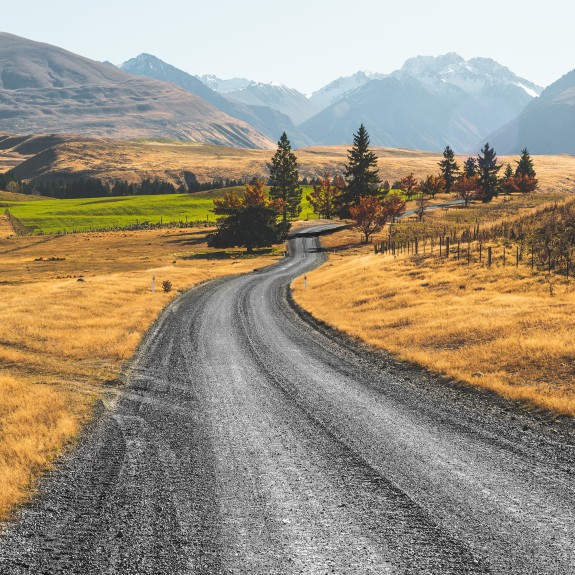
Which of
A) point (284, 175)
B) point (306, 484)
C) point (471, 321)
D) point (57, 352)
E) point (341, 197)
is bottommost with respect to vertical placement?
point (306, 484)

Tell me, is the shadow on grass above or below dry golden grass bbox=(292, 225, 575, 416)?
above

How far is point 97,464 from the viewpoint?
11.0 metres

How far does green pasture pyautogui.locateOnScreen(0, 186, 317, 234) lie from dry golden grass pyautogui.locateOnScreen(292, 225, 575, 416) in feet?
304

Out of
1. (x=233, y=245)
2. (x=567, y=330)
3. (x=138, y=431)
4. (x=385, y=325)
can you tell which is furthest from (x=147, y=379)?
(x=233, y=245)

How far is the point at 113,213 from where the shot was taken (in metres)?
136

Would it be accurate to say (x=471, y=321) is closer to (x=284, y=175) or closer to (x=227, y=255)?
(x=227, y=255)

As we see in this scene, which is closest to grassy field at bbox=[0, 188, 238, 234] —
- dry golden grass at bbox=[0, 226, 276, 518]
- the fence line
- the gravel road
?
dry golden grass at bbox=[0, 226, 276, 518]

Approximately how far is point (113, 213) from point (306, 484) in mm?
137712

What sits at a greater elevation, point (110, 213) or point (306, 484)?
point (110, 213)

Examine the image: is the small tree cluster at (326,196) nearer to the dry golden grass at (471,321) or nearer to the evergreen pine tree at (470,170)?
the evergreen pine tree at (470,170)

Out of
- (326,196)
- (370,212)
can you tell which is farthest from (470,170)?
(370,212)

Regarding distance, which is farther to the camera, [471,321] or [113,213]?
[113,213]

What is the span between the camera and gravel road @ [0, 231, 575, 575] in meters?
7.70

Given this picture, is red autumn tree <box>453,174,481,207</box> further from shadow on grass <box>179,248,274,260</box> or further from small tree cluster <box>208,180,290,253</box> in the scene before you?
shadow on grass <box>179,248,274,260</box>
